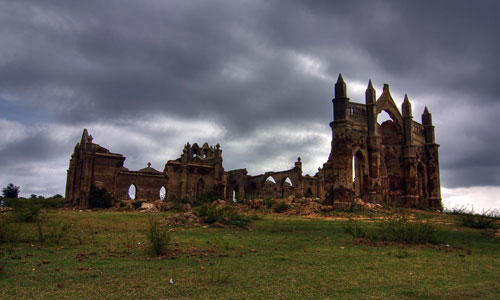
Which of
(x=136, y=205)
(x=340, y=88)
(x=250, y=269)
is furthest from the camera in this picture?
(x=136, y=205)

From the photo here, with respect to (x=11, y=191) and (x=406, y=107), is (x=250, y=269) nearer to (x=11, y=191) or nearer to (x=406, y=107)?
(x=406, y=107)

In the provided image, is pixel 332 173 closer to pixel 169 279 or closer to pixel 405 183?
pixel 405 183

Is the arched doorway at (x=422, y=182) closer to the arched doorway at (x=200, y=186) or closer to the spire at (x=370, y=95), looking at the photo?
the spire at (x=370, y=95)

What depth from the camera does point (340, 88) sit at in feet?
79.7

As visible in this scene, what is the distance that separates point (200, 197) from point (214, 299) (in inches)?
1247

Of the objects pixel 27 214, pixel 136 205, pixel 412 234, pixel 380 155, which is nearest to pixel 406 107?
pixel 380 155

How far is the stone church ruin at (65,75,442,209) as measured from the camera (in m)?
23.6

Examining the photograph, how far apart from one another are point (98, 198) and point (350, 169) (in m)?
18.6

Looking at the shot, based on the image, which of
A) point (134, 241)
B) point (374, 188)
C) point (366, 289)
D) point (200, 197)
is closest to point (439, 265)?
point (366, 289)

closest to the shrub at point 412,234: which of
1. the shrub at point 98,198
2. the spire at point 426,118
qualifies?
the shrub at point 98,198

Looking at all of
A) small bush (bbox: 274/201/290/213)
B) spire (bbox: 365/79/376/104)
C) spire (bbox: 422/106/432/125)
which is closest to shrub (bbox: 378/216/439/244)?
small bush (bbox: 274/201/290/213)

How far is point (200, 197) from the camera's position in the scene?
3547 cm

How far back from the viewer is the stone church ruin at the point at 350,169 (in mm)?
23641

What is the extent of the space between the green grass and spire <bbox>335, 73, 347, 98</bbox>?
15889 mm
